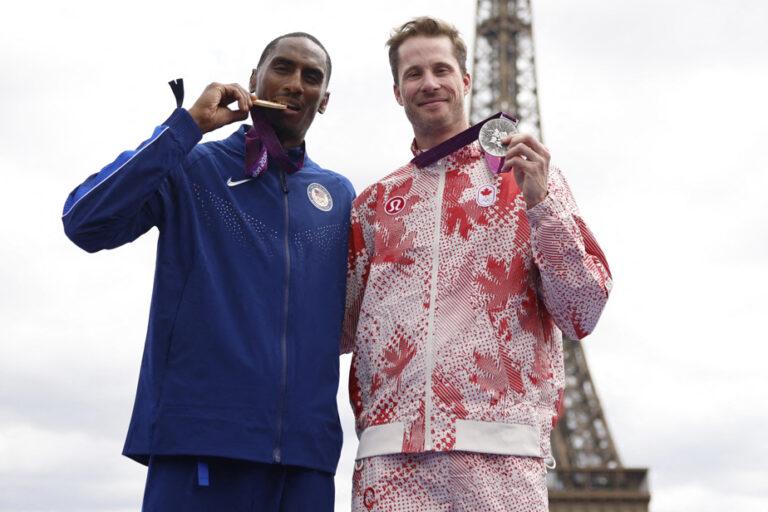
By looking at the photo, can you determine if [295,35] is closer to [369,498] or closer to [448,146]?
[448,146]

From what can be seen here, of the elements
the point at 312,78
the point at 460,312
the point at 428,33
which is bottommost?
the point at 460,312

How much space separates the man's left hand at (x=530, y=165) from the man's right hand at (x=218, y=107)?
4.19 ft

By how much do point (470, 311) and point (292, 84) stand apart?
148 cm

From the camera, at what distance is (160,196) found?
4359mm

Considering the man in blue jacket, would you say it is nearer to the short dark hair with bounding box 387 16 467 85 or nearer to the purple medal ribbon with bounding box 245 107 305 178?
the purple medal ribbon with bounding box 245 107 305 178

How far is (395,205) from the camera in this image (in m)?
4.73

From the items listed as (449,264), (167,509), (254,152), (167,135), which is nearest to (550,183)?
(449,264)

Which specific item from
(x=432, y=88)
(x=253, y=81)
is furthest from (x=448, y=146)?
(x=253, y=81)

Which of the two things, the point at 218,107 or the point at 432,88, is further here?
the point at 432,88

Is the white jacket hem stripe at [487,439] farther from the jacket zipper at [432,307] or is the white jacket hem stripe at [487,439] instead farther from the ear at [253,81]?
the ear at [253,81]

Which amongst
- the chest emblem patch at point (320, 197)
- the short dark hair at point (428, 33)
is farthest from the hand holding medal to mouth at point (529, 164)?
the chest emblem patch at point (320, 197)

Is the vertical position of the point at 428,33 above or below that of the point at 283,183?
above

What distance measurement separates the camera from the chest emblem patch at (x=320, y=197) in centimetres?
483

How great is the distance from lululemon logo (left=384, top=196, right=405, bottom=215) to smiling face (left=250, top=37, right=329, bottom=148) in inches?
23.4
